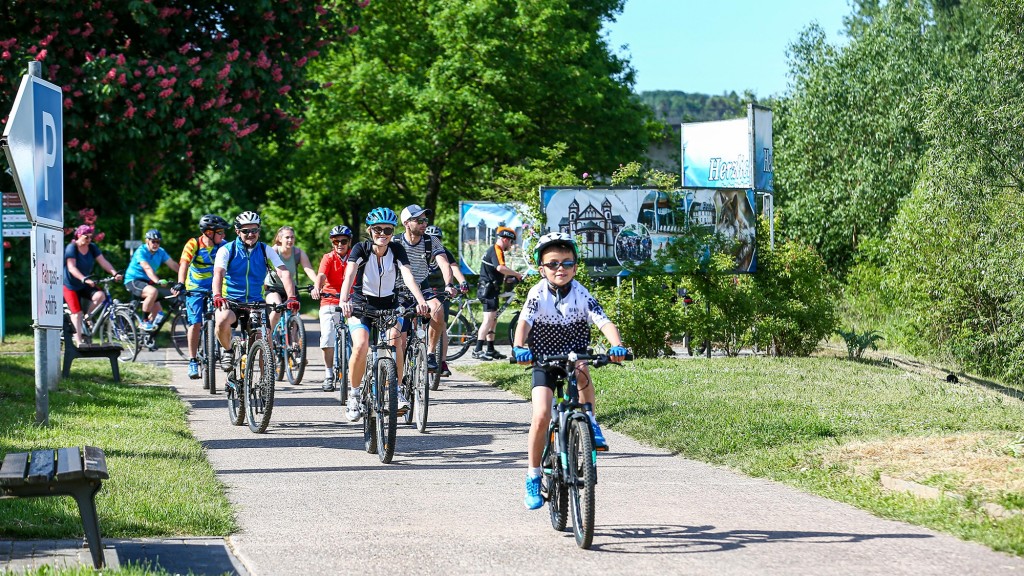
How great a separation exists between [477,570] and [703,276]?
1265cm

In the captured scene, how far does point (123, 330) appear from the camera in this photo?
64.3 feet

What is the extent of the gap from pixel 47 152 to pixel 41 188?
28cm

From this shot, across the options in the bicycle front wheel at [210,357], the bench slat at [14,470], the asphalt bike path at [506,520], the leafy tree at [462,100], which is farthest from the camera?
the leafy tree at [462,100]

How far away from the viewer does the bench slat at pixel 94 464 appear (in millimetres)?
5648

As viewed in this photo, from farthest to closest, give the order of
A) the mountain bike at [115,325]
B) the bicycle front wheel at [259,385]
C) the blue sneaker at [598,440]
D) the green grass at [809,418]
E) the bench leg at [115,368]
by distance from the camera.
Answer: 1. the mountain bike at [115,325]
2. the bench leg at [115,368]
3. the bicycle front wheel at [259,385]
4. the green grass at [809,418]
5. the blue sneaker at [598,440]

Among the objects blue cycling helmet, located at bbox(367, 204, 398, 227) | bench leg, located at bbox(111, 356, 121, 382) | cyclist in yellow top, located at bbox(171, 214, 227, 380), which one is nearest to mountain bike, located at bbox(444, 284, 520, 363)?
cyclist in yellow top, located at bbox(171, 214, 227, 380)

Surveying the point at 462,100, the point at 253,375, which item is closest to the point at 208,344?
the point at 253,375

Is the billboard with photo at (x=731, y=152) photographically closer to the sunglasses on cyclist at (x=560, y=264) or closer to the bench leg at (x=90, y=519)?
the sunglasses on cyclist at (x=560, y=264)

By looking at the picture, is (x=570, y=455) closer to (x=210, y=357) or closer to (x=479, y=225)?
(x=210, y=357)

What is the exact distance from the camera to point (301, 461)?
9.48 meters

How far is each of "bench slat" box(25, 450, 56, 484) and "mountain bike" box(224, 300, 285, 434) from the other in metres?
4.66

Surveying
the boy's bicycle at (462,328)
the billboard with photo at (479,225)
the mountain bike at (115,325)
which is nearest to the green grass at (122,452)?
the mountain bike at (115,325)

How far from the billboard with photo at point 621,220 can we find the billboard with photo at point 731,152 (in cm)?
133

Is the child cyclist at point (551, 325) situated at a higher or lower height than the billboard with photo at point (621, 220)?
lower
